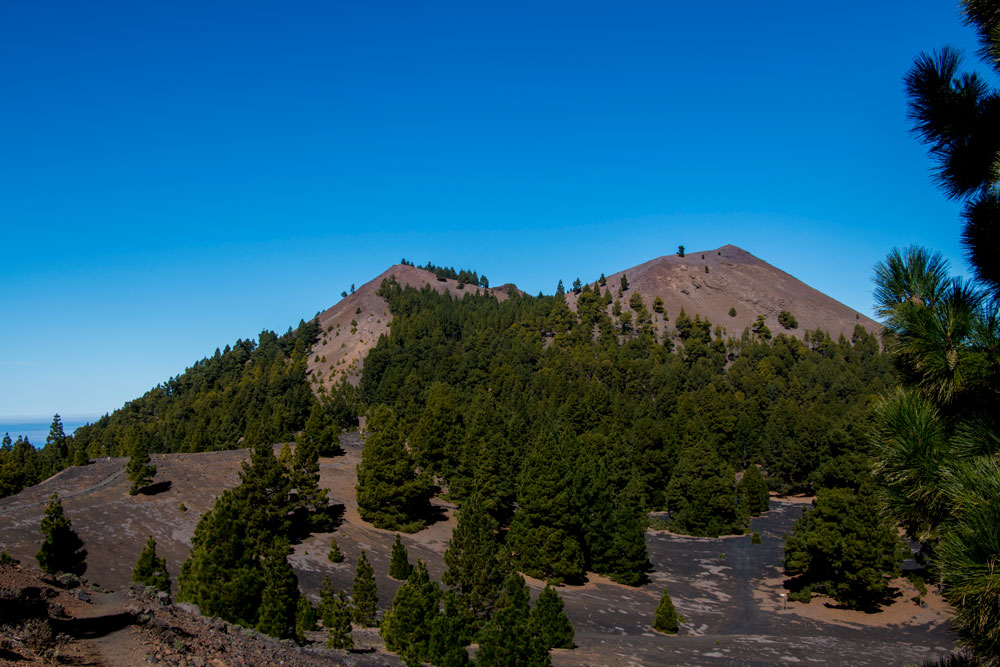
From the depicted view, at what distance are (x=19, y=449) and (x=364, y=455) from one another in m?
53.8

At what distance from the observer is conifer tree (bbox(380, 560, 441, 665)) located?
22906 millimetres

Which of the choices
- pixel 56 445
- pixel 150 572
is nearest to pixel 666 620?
pixel 150 572

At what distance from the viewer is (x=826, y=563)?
40781 millimetres

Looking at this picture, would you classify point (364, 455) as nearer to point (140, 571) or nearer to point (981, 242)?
point (140, 571)

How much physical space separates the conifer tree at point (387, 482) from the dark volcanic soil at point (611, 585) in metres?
1.30

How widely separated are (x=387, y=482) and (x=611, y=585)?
761 inches

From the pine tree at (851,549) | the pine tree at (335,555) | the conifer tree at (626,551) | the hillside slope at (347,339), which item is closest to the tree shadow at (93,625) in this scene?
the pine tree at (335,555)

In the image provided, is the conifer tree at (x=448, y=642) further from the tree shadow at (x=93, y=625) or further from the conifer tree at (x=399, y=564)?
the conifer tree at (x=399, y=564)

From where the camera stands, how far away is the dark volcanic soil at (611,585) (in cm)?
3011

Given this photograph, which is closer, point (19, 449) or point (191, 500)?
point (191, 500)

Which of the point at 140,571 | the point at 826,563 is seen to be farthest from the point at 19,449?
the point at 826,563

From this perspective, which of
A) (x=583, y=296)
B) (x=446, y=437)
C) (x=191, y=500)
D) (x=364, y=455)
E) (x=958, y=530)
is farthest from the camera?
(x=583, y=296)

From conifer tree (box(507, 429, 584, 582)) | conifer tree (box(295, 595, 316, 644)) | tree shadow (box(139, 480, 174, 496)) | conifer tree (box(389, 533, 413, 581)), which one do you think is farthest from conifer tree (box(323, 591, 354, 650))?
tree shadow (box(139, 480, 174, 496))

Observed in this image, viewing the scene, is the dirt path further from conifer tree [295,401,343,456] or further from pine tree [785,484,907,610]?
pine tree [785,484,907,610]
